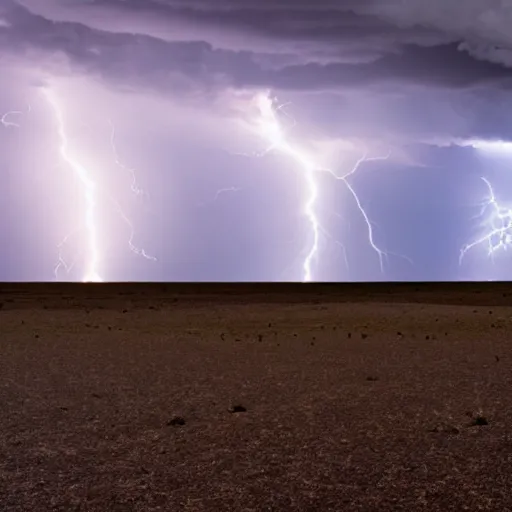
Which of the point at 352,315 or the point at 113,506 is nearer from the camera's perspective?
the point at 113,506

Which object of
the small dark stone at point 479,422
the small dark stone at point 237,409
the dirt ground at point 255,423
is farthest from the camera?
the small dark stone at point 237,409

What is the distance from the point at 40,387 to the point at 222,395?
3.91 metres

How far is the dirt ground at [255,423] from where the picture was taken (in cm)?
840

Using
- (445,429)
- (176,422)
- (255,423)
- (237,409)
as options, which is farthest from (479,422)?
(176,422)

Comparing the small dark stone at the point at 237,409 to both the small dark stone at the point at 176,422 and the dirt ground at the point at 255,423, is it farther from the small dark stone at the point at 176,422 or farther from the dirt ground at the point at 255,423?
the small dark stone at the point at 176,422

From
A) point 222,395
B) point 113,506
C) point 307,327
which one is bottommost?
point 113,506

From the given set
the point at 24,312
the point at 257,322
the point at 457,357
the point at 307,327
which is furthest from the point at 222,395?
the point at 24,312

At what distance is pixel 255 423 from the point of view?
12.0 m

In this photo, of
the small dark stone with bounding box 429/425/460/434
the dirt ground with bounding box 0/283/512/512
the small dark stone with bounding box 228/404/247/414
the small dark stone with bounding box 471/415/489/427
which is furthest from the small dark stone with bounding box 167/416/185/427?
the small dark stone with bounding box 471/415/489/427

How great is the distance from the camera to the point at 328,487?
28.1 ft

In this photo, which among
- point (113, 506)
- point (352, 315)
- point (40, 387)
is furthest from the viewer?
point (352, 315)

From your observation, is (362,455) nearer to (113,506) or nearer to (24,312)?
(113,506)

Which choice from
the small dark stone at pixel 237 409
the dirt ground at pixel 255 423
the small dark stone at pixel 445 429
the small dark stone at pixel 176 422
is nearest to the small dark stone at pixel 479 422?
the dirt ground at pixel 255 423

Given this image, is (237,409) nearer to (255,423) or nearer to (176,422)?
(255,423)
